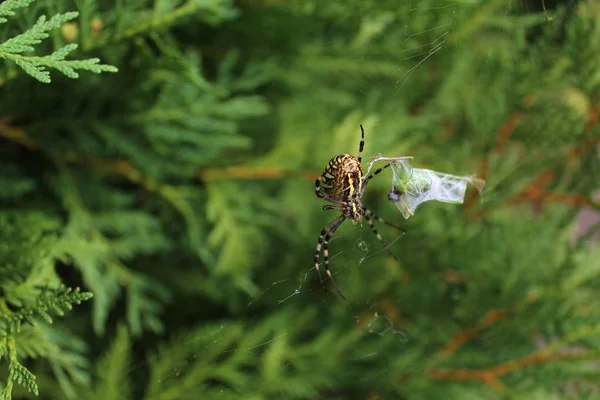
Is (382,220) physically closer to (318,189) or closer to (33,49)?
(318,189)

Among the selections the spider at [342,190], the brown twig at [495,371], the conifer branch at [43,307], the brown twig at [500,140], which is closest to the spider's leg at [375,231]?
the spider at [342,190]

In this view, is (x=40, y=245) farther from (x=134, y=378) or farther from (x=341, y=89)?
(x=341, y=89)

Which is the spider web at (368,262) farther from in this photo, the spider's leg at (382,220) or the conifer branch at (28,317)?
the conifer branch at (28,317)

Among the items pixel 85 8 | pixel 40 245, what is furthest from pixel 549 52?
pixel 40 245

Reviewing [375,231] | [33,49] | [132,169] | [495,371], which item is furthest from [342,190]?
[495,371]

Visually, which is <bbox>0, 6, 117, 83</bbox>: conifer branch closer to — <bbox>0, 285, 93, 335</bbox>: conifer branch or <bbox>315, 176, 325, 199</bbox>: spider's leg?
<bbox>0, 285, 93, 335</bbox>: conifer branch

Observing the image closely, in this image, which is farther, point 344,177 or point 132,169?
point 132,169
